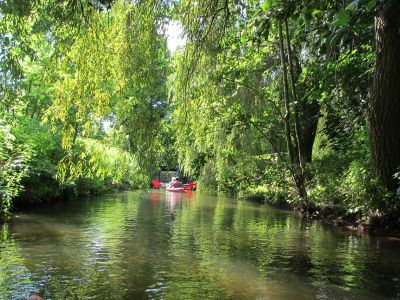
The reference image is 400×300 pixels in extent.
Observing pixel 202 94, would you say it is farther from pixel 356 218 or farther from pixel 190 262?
pixel 356 218

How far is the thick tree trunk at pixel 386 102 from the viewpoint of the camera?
26.2 feet

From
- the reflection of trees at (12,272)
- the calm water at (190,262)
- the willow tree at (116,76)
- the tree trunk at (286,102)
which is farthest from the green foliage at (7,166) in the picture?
the tree trunk at (286,102)

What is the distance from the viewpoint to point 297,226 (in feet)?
34.3

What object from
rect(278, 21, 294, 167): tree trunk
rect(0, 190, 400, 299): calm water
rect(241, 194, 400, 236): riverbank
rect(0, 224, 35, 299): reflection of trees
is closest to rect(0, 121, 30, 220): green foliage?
rect(0, 190, 400, 299): calm water

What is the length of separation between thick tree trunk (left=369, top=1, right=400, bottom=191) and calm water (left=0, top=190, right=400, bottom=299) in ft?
5.06

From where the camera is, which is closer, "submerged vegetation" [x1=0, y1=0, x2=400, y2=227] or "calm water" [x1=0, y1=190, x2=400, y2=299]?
"calm water" [x1=0, y1=190, x2=400, y2=299]

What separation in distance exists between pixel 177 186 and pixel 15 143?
710 inches

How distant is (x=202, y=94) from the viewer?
6.87 metres

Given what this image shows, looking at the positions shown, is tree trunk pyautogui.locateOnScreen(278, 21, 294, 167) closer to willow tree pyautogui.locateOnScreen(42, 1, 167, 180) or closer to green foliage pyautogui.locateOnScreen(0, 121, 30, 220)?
green foliage pyautogui.locateOnScreen(0, 121, 30, 220)

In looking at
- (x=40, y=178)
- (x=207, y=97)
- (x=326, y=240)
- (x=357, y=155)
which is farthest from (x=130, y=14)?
(x=40, y=178)

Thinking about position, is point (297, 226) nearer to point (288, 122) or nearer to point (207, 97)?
point (288, 122)

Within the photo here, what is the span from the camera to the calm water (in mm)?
4680

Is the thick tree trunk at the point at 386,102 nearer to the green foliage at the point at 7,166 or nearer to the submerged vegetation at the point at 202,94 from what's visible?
the submerged vegetation at the point at 202,94

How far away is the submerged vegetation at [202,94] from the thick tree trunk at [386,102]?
2 cm
